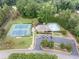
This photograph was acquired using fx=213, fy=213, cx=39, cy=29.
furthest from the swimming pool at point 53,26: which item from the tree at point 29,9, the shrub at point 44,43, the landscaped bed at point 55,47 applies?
the landscaped bed at point 55,47

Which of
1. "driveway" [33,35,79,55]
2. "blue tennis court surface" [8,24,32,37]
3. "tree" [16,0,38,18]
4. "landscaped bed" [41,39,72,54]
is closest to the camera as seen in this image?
"landscaped bed" [41,39,72,54]

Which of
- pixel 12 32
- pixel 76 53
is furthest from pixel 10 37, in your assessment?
pixel 76 53

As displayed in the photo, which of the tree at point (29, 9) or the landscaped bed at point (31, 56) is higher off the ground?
the tree at point (29, 9)

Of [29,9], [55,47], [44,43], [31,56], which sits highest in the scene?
[29,9]

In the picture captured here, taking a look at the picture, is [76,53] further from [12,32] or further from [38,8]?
[38,8]

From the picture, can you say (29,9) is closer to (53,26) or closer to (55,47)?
(53,26)

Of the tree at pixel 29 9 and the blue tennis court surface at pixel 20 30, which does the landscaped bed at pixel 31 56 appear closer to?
the blue tennis court surface at pixel 20 30

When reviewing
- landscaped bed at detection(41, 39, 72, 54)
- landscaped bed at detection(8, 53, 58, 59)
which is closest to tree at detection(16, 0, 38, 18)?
landscaped bed at detection(41, 39, 72, 54)

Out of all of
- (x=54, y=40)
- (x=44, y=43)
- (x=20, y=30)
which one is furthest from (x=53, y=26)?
(x=44, y=43)

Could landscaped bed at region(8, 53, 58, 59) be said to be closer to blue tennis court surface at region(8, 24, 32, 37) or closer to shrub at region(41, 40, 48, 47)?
shrub at region(41, 40, 48, 47)
